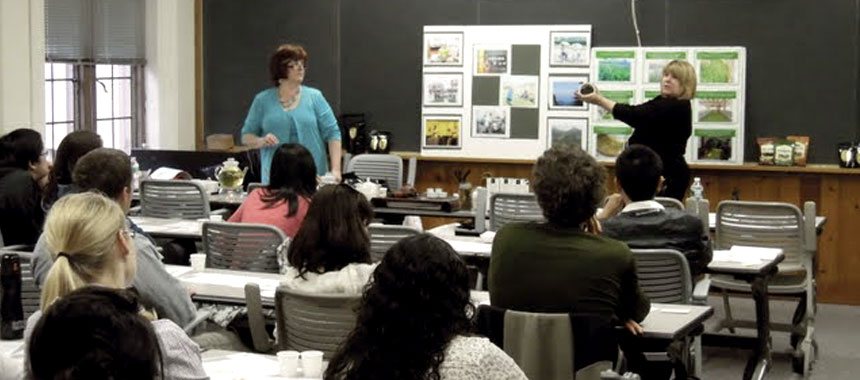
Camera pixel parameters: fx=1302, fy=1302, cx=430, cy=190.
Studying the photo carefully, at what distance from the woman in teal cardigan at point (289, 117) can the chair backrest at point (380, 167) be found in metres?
1.40

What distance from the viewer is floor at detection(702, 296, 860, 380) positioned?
7.53 meters

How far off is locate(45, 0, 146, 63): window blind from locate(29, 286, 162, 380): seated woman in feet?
28.1

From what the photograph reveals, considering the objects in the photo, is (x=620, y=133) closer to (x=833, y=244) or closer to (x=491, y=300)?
(x=833, y=244)

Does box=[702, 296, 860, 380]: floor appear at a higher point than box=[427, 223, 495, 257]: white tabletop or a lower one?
lower

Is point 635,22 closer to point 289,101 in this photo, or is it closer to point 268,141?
point 289,101

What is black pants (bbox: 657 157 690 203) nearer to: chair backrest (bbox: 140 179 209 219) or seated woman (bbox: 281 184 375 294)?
chair backrest (bbox: 140 179 209 219)

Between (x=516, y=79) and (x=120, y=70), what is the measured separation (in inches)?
137

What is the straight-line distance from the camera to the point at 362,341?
9.84 ft

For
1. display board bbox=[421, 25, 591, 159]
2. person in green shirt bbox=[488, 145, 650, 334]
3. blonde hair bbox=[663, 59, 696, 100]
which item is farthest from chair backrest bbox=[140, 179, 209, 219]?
person in green shirt bbox=[488, 145, 650, 334]

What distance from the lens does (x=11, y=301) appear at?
14.8ft

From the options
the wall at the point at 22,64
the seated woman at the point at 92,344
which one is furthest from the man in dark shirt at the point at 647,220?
the wall at the point at 22,64

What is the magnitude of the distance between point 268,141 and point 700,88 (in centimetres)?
358

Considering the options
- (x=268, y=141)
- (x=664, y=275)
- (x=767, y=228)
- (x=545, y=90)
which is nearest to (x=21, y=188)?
(x=268, y=141)

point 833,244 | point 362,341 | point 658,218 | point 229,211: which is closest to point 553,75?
point 833,244
